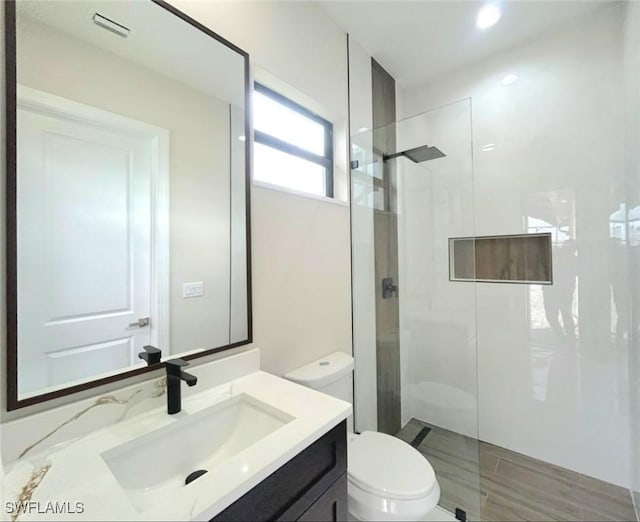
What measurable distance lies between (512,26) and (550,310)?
5.99 ft

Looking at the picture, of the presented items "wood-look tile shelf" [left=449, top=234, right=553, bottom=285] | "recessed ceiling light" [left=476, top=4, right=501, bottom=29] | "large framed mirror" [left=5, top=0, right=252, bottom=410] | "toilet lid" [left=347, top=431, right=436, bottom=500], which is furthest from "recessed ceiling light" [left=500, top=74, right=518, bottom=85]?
"toilet lid" [left=347, top=431, right=436, bottom=500]

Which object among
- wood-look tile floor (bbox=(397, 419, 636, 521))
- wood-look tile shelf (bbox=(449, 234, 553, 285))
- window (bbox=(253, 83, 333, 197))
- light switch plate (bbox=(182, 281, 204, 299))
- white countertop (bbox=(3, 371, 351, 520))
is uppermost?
window (bbox=(253, 83, 333, 197))

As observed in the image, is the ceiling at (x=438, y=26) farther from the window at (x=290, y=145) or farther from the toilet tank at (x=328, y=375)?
the toilet tank at (x=328, y=375)

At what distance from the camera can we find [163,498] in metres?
0.57

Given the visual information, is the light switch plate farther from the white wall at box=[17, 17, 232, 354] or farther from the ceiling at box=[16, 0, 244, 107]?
the ceiling at box=[16, 0, 244, 107]

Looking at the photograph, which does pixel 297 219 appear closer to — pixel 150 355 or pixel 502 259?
pixel 150 355

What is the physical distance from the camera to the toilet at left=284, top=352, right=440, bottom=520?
1.13m

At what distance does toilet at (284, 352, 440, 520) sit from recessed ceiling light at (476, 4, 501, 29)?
2.17 meters

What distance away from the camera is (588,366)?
5.93ft

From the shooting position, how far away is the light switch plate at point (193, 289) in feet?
3.70

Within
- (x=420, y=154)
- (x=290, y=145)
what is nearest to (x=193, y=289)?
(x=290, y=145)

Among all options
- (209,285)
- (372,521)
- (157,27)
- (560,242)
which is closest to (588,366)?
(560,242)

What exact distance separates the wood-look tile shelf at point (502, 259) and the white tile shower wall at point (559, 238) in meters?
0.06

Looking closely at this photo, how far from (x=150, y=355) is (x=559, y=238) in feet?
7.67
